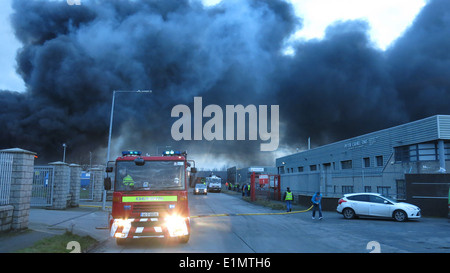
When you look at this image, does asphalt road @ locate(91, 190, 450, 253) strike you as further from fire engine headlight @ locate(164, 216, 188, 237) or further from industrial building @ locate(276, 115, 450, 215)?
industrial building @ locate(276, 115, 450, 215)

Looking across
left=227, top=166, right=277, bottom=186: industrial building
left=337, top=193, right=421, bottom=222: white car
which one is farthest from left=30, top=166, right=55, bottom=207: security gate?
left=227, top=166, right=277, bottom=186: industrial building

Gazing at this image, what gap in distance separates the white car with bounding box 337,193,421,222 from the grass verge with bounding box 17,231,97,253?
1247cm

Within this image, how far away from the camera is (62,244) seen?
8.08 m

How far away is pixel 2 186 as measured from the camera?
9.98 metres

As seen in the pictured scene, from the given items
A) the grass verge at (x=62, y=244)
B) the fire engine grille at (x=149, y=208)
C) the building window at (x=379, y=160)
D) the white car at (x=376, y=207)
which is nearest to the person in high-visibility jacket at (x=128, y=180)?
the fire engine grille at (x=149, y=208)

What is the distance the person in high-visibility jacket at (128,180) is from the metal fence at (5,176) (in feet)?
13.4

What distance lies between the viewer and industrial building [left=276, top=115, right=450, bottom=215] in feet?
68.2

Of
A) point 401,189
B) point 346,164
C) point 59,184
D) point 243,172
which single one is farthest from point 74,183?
point 243,172

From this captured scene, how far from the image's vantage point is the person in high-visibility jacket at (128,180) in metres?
8.80

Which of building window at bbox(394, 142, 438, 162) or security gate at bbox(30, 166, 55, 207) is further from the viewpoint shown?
building window at bbox(394, 142, 438, 162)
